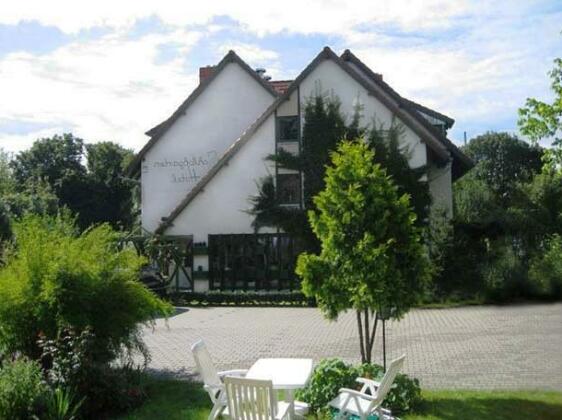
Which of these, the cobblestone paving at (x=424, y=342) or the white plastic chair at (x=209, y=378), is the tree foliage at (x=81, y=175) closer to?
the cobblestone paving at (x=424, y=342)

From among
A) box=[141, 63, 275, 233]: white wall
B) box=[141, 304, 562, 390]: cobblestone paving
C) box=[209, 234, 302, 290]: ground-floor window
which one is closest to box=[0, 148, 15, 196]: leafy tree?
box=[141, 63, 275, 233]: white wall

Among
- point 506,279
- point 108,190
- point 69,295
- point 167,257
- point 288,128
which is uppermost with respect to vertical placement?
point 108,190

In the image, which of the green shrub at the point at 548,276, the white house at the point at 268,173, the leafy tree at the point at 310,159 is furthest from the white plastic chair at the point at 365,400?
the leafy tree at the point at 310,159

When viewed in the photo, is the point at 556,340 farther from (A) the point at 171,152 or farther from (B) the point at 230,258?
(A) the point at 171,152

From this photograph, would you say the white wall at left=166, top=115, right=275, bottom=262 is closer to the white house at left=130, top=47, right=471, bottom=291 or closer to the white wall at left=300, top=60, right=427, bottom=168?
the white house at left=130, top=47, right=471, bottom=291

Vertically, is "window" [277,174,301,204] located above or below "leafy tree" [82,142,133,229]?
below

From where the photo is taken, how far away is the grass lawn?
894 centimetres

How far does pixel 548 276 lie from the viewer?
24.5 meters

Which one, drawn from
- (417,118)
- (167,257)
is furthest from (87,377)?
(417,118)

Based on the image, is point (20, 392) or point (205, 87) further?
point (205, 87)

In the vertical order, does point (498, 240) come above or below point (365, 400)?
above

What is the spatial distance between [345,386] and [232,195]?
20.5 metres

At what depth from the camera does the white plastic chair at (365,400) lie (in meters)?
7.69

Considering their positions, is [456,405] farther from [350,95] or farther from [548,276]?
[350,95]
